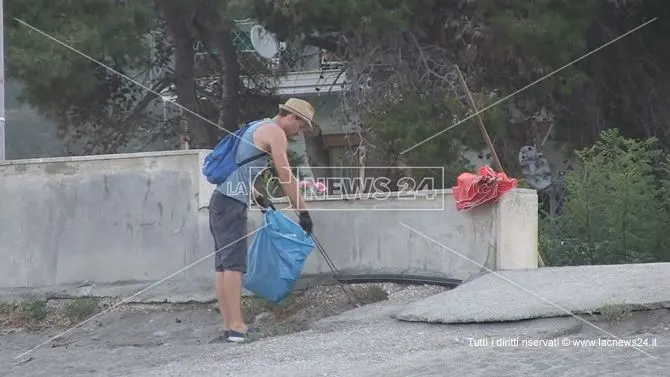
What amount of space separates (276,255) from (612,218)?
3.77 m

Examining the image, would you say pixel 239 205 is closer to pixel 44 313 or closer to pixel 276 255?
pixel 276 255

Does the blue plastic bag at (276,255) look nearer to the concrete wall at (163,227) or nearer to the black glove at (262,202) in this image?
the black glove at (262,202)

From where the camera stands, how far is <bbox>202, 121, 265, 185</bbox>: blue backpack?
22.3 feet

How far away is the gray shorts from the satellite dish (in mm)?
6398

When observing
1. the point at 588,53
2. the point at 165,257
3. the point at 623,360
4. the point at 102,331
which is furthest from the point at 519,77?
the point at 623,360

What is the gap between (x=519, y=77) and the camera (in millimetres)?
12414

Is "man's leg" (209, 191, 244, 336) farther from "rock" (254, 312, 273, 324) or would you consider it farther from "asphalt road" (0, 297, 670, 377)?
"rock" (254, 312, 273, 324)

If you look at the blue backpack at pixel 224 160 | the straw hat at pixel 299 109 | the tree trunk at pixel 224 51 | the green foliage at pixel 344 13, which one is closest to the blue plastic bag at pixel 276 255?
the blue backpack at pixel 224 160

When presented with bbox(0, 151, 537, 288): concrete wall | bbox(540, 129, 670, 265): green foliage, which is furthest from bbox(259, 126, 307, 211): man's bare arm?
bbox(540, 129, 670, 265): green foliage

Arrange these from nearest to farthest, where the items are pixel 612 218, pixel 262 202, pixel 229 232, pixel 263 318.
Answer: pixel 229 232
pixel 262 202
pixel 263 318
pixel 612 218

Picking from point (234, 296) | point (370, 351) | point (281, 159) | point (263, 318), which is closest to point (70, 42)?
point (263, 318)

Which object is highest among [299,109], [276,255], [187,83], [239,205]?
[187,83]

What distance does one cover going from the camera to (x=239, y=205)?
267 inches

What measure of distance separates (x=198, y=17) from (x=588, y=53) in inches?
204
